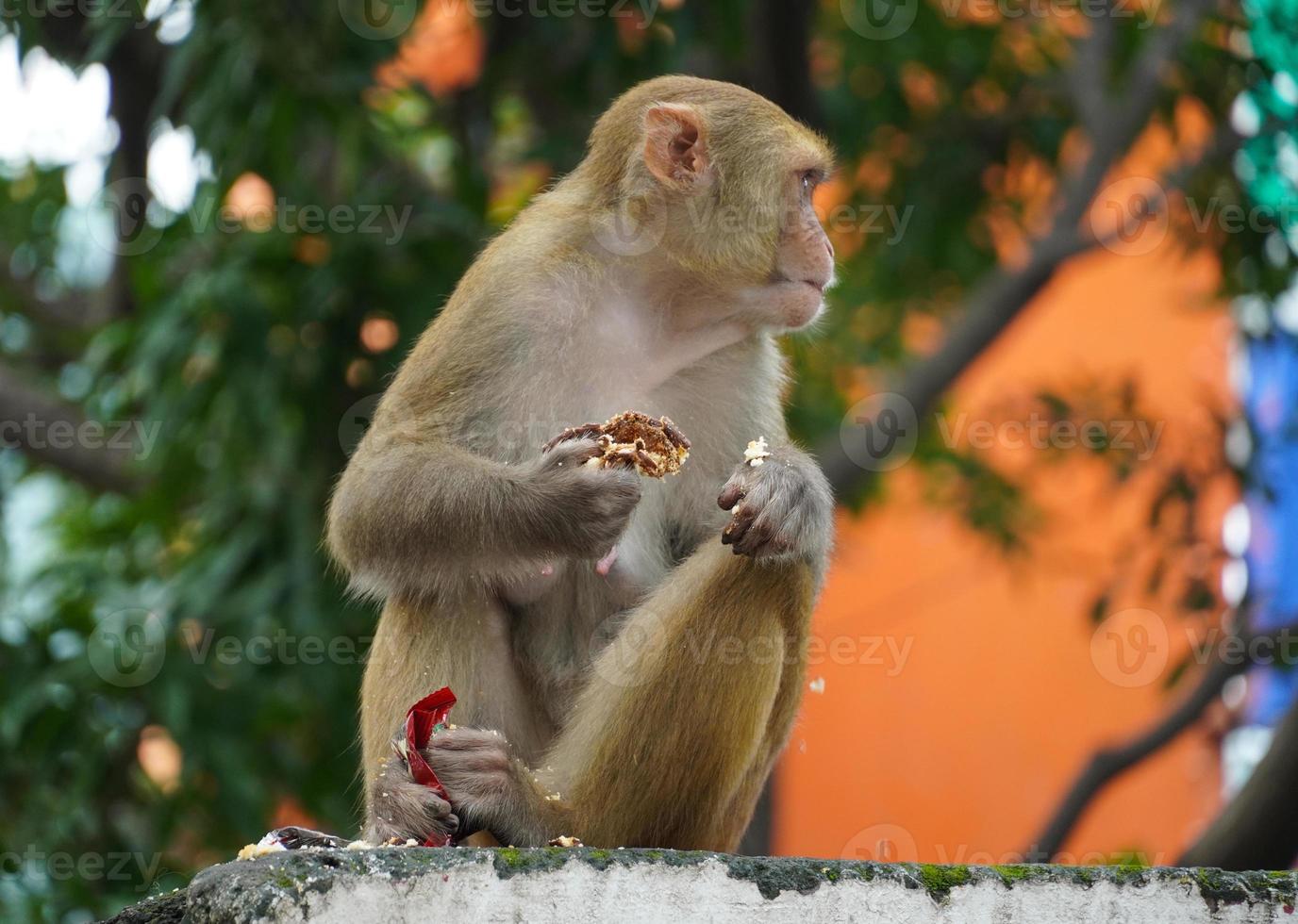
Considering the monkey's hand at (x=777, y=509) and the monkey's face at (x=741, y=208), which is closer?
the monkey's hand at (x=777, y=509)

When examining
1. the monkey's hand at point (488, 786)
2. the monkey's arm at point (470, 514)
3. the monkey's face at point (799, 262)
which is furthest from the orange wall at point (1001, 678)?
the monkey's hand at point (488, 786)

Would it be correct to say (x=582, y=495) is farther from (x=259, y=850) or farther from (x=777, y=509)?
(x=259, y=850)

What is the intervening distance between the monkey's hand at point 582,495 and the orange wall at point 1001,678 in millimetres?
9079

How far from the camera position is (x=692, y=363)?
4516mm

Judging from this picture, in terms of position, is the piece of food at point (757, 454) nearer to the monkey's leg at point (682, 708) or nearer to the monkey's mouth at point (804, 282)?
the monkey's leg at point (682, 708)

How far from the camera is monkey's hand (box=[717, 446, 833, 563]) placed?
145 inches

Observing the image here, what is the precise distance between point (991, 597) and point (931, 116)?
584cm

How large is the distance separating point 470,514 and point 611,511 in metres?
0.34

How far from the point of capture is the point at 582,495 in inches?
148

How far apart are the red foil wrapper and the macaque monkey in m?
0.04

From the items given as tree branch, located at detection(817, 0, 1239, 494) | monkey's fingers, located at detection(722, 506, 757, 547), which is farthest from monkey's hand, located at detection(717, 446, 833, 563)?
tree branch, located at detection(817, 0, 1239, 494)

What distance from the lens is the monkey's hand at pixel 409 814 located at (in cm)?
354

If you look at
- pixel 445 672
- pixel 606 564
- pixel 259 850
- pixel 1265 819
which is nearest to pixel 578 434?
pixel 606 564

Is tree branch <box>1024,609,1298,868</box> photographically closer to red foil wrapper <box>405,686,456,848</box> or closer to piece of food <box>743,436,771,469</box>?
piece of food <box>743,436,771,469</box>
